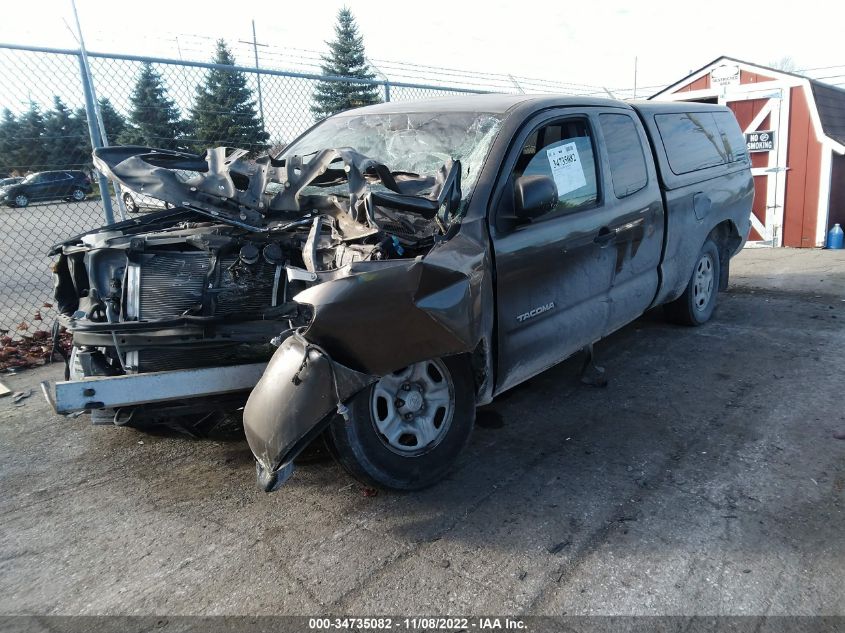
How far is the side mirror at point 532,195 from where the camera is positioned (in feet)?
11.0

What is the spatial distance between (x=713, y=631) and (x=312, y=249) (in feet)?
7.46

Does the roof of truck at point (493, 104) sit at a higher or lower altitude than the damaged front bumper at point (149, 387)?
higher

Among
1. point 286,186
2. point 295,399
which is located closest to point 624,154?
point 286,186

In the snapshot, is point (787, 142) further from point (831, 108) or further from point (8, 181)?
point (8, 181)

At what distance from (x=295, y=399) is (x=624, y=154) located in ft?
10.0

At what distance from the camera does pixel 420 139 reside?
4.00 m

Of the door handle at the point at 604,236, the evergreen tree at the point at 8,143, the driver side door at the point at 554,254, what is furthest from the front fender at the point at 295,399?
the evergreen tree at the point at 8,143

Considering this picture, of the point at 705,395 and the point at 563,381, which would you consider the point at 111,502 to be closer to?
the point at 563,381

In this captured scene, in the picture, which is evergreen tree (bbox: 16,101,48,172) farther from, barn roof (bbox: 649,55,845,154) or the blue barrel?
the blue barrel

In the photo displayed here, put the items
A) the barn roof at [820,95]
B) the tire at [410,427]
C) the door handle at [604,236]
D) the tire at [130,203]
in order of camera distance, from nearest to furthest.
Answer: the tire at [410,427] → the door handle at [604,236] → the tire at [130,203] → the barn roof at [820,95]

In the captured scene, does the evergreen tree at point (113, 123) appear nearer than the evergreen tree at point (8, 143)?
No

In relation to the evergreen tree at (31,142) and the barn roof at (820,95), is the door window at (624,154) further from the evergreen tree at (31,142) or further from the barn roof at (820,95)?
the barn roof at (820,95)

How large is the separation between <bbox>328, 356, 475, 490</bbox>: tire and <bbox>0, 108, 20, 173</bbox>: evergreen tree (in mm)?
4757

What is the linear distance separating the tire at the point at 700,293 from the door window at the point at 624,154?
1.43 m
